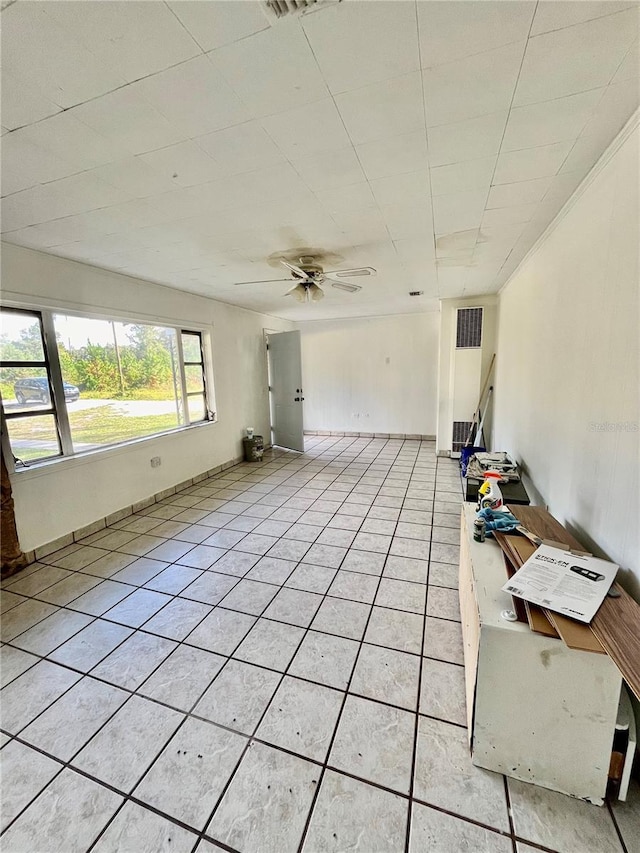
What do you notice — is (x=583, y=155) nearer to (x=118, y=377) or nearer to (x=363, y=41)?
(x=363, y=41)

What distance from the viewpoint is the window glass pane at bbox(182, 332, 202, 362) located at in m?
4.32

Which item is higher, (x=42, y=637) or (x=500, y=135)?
(x=500, y=135)

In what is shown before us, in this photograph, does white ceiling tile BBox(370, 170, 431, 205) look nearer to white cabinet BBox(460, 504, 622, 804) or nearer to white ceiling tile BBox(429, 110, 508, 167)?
white ceiling tile BBox(429, 110, 508, 167)

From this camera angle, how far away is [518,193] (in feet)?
6.33

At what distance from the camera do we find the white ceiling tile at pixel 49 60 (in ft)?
3.07

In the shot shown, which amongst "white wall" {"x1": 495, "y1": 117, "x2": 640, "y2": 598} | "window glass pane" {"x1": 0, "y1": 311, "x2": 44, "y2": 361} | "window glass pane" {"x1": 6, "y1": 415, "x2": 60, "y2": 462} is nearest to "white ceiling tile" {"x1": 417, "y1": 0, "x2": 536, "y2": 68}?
"white wall" {"x1": 495, "y1": 117, "x2": 640, "y2": 598}

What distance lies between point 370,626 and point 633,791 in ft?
3.61

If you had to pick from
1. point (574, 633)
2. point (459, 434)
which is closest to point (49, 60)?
point (574, 633)

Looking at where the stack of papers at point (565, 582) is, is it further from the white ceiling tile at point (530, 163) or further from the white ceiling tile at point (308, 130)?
the white ceiling tile at point (308, 130)

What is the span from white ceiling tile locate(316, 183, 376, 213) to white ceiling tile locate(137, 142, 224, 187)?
59 centimetres

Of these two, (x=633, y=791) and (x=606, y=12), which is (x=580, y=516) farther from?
(x=606, y=12)

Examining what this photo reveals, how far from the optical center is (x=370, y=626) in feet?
6.29

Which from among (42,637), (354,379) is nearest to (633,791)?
(42,637)

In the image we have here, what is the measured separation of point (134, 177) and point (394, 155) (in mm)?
1286
